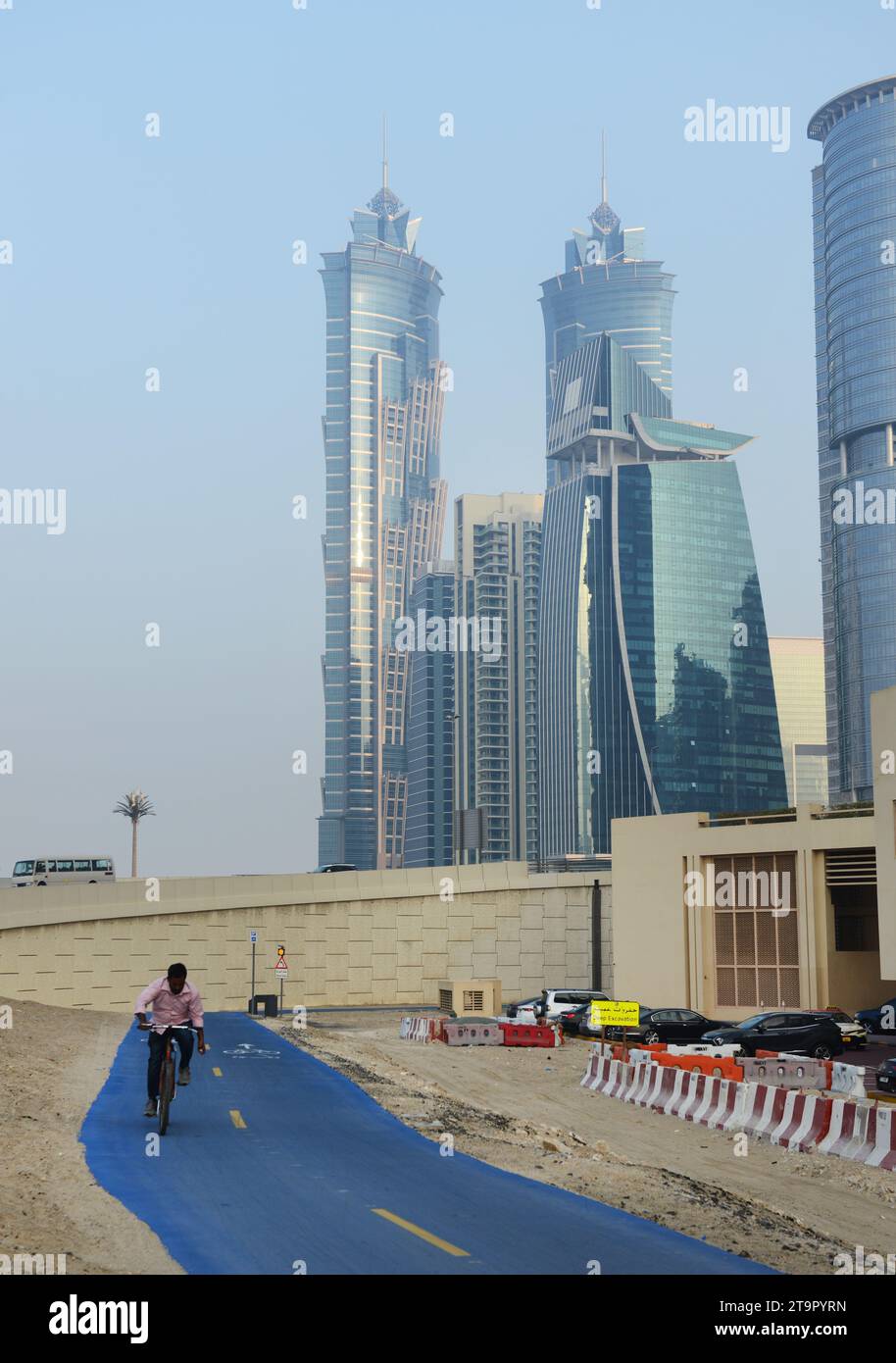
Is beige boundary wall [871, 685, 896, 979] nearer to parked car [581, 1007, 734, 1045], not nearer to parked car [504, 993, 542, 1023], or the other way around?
parked car [581, 1007, 734, 1045]

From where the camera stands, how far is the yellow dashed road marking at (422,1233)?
11.6 meters

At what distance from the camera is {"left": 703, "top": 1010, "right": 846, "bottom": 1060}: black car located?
1503 inches

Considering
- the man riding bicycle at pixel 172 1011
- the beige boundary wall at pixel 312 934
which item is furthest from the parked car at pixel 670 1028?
the man riding bicycle at pixel 172 1011

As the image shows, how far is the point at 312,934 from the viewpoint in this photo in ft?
203

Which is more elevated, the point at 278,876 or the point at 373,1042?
the point at 278,876

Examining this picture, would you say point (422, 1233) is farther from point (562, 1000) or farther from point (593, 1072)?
point (562, 1000)

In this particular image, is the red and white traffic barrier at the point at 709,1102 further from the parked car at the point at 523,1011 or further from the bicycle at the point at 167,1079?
the parked car at the point at 523,1011

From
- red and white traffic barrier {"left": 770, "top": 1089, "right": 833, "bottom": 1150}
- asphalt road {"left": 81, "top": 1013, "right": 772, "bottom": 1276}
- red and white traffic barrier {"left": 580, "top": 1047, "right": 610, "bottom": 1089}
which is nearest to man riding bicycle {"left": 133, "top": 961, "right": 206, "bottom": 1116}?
asphalt road {"left": 81, "top": 1013, "right": 772, "bottom": 1276}

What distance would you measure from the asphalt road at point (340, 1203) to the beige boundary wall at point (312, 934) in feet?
113

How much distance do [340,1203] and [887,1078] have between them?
16.7 m

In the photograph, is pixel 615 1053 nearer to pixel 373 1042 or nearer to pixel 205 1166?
pixel 373 1042

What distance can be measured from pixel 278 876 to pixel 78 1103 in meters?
38.7
